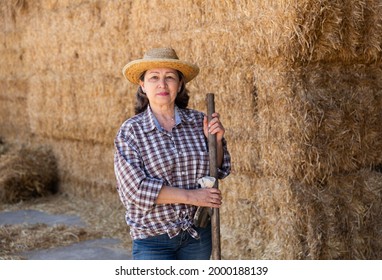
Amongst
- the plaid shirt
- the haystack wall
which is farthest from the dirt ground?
the plaid shirt

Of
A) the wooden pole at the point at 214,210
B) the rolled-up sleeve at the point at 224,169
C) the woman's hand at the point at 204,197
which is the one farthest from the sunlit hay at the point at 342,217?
the woman's hand at the point at 204,197

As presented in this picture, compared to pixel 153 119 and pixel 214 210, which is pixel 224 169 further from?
pixel 153 119

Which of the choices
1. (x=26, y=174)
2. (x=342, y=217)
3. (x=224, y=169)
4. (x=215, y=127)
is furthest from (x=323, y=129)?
(x=26, y=174)

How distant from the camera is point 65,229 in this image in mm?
6379

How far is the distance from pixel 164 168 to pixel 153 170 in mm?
51

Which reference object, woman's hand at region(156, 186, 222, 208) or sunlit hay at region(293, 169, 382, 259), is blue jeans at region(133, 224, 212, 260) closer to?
woman's hand at region(156, 186, 222, 208)

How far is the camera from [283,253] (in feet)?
14.5

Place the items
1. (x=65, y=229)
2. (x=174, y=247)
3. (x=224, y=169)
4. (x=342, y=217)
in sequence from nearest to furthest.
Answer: (x=174, y=247)
(x=224, y=169)
(x=342, y=217)
(x=65, y=229)

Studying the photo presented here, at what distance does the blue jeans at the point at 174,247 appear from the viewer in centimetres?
292

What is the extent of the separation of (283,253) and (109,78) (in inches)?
129

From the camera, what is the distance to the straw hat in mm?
3043

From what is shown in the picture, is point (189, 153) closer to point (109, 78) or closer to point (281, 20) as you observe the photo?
point (281, 20)
